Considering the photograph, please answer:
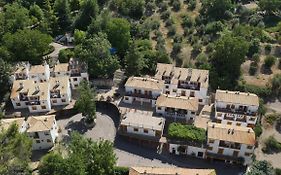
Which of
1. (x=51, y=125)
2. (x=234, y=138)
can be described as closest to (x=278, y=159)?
(x=234, y=138)

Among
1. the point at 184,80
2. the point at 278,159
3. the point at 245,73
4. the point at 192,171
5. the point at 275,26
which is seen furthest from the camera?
the point at 275,26

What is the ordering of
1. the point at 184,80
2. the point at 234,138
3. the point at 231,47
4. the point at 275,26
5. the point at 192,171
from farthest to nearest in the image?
the point at 275,26
the point at 231,47
the point at 184,80
the point at 234,138
the point at 192,171

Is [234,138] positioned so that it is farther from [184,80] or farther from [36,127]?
[36,127]

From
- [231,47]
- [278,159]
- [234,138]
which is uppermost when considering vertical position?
[231,47]

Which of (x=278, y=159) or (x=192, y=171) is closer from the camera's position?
(x=192, y=171)

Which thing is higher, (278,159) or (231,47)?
(231,47)

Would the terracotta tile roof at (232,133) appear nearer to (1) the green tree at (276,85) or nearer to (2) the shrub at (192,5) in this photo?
(1) the green tree at (276,85)

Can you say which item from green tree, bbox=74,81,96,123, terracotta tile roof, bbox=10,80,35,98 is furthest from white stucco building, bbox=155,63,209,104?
terracotta tile roof, bbox=10,80,35,98

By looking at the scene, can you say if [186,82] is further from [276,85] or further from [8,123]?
[8,123]
